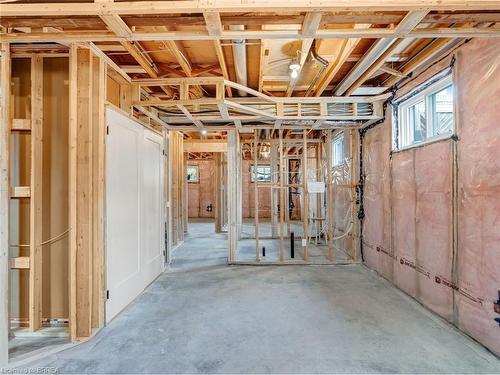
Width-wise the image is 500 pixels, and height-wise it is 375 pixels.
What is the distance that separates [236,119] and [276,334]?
113 inches

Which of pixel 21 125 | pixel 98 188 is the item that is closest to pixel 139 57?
pixel 21 125

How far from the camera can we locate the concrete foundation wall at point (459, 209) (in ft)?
7.54

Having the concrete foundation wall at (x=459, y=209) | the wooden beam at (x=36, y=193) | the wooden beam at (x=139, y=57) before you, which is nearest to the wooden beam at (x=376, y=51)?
the concrete foundation wall at (x=459, y=209)

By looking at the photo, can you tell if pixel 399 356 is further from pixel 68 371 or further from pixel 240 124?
pixel 240 124

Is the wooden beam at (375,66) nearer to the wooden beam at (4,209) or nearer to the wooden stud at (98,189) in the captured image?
the wooden stud at (98,189)

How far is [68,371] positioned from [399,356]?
2.50 m

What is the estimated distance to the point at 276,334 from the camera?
8.43 feet

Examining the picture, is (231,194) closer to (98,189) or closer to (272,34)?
(98,189)

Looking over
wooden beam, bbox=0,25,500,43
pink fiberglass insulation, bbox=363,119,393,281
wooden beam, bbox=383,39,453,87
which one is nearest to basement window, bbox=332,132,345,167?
pink fiberglass insulation, bbox=363,119,393,281

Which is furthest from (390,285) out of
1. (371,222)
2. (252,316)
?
(252,316)

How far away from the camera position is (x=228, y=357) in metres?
2.22

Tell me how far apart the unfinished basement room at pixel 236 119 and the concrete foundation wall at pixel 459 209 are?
2 centimetres

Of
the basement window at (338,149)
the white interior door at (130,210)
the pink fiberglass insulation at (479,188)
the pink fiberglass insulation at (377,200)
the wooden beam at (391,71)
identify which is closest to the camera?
the pink fiberglass insulation at (479,188)

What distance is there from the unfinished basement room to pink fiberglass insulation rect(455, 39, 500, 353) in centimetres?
1
